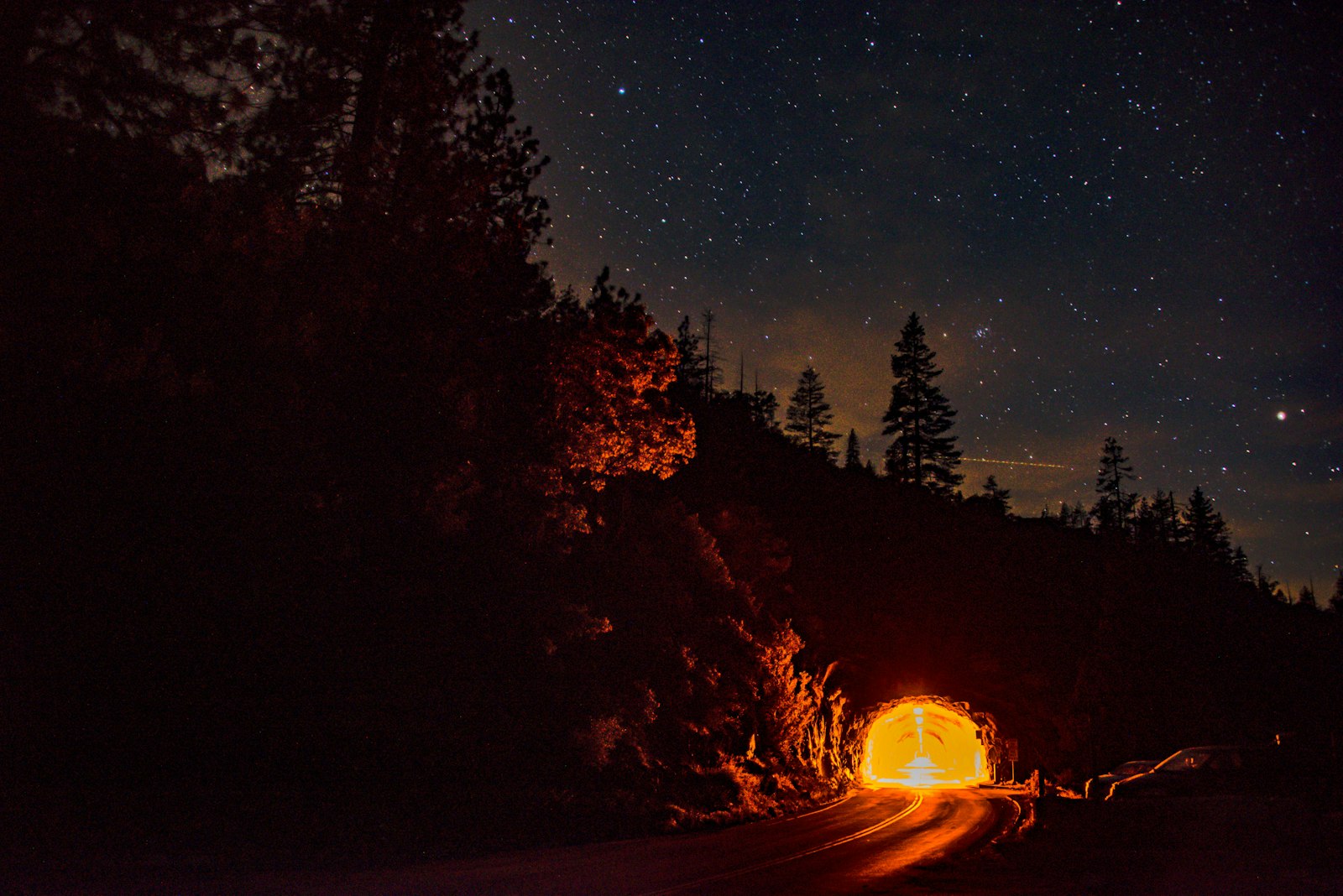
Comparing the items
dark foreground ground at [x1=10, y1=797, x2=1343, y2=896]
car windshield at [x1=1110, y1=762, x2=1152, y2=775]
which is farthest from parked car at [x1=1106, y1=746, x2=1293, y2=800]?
car windshield at [x1=1110, y1=762, x2=1152, y2=775]

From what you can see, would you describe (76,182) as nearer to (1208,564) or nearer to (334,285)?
(334,285)

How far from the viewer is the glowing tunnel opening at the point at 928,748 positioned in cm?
5091

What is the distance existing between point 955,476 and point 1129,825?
198 ft

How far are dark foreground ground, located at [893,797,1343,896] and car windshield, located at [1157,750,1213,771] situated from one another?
2.77 m

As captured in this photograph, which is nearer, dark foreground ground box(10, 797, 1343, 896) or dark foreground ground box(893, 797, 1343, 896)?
dark foreground ground box(10, 797, 1343, 896)

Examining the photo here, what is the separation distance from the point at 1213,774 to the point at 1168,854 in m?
7.03

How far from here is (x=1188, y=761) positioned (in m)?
20.8

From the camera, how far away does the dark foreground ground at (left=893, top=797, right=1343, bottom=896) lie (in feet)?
36.8

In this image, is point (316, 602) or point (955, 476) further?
point (955, 476)

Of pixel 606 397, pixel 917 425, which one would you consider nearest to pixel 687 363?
pixel 917 425

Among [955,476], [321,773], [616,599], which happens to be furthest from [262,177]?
[955,476]

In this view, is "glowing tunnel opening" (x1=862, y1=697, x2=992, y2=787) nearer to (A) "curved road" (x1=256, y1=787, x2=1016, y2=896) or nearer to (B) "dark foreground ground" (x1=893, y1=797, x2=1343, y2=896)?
(A) "curved road" (x1=256, y1=787, x2=1016, y2=896)

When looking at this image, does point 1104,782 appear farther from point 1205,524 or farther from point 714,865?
point 1205,524

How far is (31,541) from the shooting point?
1116 cm
